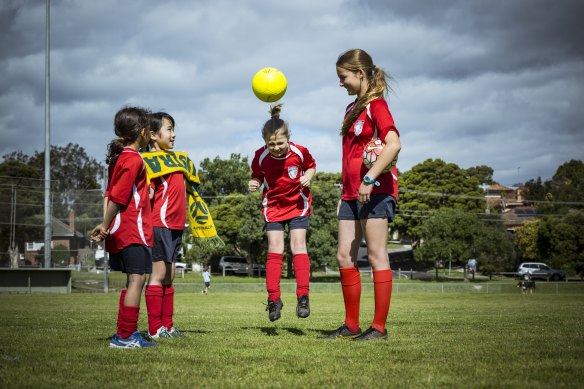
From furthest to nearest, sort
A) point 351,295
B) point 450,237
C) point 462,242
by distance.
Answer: point 450,237, point 462,242, point 351,295

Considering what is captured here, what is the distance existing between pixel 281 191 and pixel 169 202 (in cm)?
132

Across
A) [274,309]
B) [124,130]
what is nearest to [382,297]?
[274,309]

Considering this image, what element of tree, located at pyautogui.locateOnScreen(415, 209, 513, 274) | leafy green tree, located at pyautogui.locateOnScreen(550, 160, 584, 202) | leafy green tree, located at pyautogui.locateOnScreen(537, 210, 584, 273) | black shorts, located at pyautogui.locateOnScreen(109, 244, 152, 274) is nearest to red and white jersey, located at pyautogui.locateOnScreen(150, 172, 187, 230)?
black shorts, located at pyautogui.locateOnScreen(109, 244, 152, 274)

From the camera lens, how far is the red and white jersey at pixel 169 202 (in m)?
6.54

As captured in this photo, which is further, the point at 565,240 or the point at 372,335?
the point at 565,240

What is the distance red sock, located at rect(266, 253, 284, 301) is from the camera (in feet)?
21.6

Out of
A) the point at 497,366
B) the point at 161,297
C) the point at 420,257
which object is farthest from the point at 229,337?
the point at 420,257

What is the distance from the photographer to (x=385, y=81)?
236 inches

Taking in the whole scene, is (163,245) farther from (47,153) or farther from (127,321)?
(47,153)

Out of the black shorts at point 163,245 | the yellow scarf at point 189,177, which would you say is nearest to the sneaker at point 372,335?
the black shorts at point 163,245

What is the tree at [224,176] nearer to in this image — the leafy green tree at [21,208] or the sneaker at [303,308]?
the leafy green tree at [21,208]

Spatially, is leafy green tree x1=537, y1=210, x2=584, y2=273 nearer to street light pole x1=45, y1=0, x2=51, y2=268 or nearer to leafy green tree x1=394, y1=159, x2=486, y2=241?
leafy green tree x1=394, y1=159, x2=486, y2=241

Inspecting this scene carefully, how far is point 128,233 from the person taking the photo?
5352mm

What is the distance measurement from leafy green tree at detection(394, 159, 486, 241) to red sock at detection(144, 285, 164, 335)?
219ft
